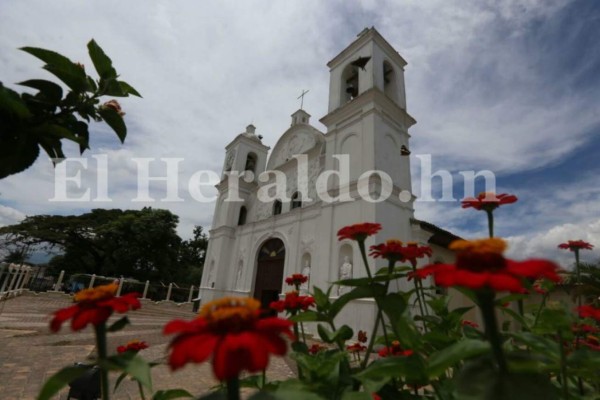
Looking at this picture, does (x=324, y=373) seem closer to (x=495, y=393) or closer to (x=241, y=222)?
(x=495, y=393)

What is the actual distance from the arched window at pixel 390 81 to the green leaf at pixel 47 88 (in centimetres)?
1232

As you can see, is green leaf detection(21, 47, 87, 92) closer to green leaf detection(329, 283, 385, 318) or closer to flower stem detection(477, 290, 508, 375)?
green leaf detection(329, 283, 385, 318)

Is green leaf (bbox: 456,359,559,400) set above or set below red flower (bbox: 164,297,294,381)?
below

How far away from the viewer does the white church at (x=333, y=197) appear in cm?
955

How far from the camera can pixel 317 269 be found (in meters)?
10.1

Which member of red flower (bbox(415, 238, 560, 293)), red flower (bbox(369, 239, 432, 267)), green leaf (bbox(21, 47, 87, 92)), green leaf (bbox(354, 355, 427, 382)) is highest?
green leaf (bbox(21, 47, 87, 92))

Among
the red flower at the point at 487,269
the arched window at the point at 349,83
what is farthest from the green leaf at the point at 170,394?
the arched window at the point at 349,83

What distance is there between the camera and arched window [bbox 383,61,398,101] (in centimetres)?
1216

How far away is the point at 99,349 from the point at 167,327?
22cm

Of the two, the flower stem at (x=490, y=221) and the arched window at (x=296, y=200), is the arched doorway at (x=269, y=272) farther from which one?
the flower stem at (x=490, y=221)

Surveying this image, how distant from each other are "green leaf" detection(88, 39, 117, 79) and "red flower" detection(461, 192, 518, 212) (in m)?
1.77

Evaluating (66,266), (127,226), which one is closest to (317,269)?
(127,226)

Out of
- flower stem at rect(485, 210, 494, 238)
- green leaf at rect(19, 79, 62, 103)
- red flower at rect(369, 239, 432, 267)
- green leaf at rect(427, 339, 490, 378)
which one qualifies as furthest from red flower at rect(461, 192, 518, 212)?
green leaf at rect(19, 79, 62, 103)

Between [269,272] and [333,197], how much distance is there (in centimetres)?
475
